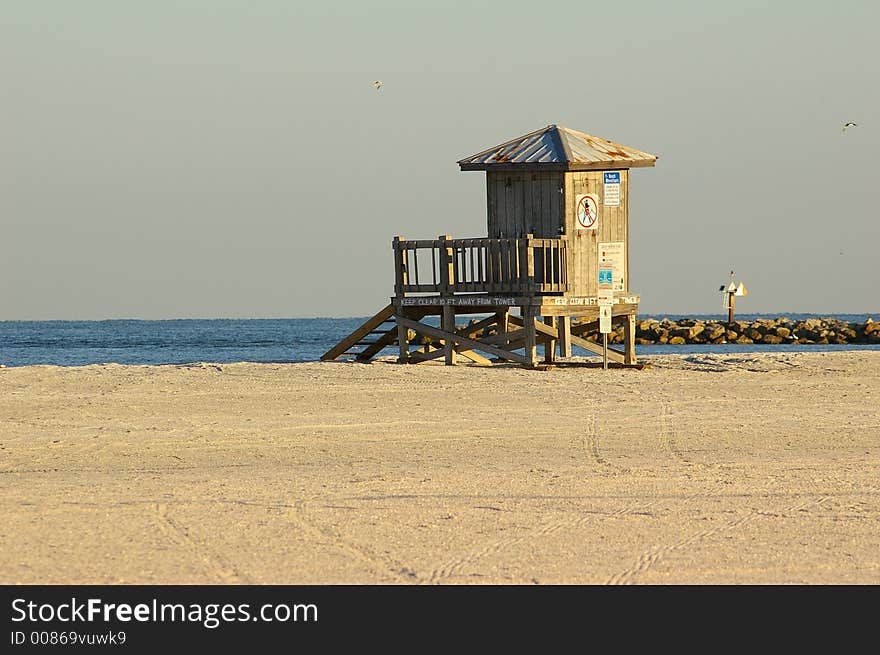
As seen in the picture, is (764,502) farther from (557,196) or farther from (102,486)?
(557,196)

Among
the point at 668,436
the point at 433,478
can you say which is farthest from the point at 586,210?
the point at 433,478

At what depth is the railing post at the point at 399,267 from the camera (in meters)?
26.3

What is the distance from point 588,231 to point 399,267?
3.58 metres

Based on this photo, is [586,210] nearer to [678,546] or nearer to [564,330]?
[564,330]

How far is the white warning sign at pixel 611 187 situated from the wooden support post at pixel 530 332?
2.42 metres

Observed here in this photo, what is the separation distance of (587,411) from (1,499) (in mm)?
8622

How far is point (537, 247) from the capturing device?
25.2m

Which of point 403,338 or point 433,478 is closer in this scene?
point 433,478

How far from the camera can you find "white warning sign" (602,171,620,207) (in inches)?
1003

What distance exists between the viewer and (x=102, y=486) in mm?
12516

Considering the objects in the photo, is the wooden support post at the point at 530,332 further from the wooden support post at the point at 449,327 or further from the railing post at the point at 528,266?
the wooden support post at the point at 449,327

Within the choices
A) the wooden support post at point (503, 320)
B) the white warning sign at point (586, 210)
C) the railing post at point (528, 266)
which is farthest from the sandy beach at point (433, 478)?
the wooden support post at point (503, 320)

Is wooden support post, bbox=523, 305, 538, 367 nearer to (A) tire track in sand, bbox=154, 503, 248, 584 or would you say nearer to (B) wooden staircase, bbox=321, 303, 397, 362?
(B) wooden staircase, bbox=321, 303, 397, 362

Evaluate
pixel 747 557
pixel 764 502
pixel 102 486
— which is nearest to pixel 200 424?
pixel 102 486
